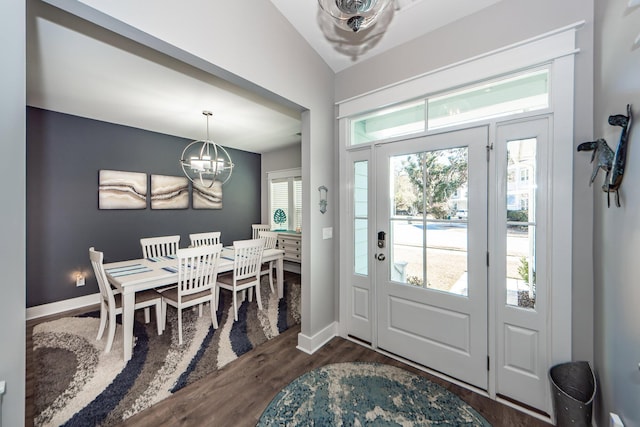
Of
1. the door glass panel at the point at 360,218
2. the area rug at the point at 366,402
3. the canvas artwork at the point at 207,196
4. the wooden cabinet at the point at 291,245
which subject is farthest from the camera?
the wooden cabinet at the point at 291,245

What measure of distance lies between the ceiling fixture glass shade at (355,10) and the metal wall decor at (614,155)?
1232mm

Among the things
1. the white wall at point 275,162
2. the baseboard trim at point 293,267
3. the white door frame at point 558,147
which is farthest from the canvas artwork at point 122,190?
the white door frame at point 558,147

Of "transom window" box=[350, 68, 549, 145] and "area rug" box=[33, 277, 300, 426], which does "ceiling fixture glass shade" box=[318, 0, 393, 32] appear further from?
"area rug" box=[33, 277, 300, 426]

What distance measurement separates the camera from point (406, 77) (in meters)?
2.19

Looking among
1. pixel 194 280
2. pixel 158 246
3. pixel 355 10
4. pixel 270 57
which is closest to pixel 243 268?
pixel 194 280

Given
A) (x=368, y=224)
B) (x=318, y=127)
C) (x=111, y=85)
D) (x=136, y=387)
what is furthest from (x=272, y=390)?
(x=111, y=85)

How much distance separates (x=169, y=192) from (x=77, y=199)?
119cm

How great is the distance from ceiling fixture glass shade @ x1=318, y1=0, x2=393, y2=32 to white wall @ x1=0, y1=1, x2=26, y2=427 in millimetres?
1339

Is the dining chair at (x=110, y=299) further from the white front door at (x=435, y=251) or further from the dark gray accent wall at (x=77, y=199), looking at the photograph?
the white front door at (x=435, y=251)

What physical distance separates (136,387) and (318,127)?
271cm

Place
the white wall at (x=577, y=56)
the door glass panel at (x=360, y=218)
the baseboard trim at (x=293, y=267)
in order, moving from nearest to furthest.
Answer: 1. the white wall at (x=577, y=56)
2. the door glass panel at (x=360, y=218)
3. the baseboard trim at (x=293, y=267)

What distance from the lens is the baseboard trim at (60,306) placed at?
10.5 ft

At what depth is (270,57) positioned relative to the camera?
2086 mm

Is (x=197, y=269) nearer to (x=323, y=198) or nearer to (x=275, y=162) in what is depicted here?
(x=323, y=198)
